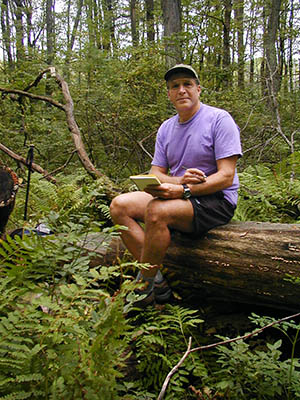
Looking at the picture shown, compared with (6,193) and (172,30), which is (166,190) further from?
(172,30)

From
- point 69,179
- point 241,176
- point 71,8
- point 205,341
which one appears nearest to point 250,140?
point 241,176

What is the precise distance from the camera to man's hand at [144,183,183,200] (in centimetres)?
302

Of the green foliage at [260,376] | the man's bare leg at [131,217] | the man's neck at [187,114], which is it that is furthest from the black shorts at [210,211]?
the green foliage at [260,376]

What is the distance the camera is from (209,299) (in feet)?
10.8

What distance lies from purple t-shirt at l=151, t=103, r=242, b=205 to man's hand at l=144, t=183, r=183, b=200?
0.48m

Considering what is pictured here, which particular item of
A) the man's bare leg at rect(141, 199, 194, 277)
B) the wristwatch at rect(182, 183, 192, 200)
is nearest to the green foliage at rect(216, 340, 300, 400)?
the man's bare leg at rect(141, 199, 194, 277)

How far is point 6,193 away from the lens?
359 centimetres

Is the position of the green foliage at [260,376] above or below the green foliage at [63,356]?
below

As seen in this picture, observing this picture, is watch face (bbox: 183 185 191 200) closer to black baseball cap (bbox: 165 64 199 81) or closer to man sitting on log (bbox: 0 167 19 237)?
black baseball cap (bbox: 165 64 199 81)

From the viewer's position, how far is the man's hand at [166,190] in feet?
9.89

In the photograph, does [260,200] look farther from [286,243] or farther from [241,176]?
[286,243]

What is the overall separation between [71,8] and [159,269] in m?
32.9

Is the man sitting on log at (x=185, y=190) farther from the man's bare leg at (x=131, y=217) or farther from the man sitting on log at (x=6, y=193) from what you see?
the man sitting on log at (x=6, y=193)

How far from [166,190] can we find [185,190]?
199 mm
